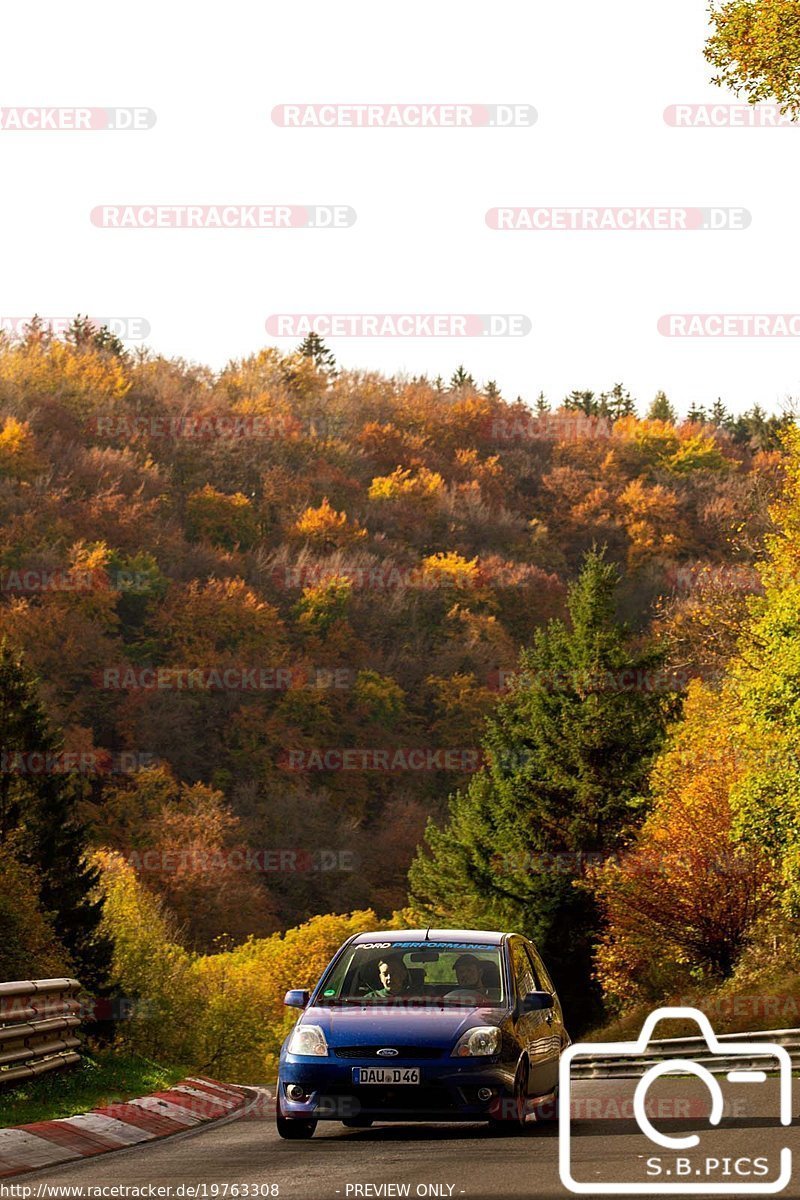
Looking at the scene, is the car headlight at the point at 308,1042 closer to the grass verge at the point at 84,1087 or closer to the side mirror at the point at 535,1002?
the side mirror at the point at 535,1002

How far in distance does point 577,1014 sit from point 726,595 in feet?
66.8

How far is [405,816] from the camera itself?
105 meters

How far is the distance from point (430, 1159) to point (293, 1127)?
182 centimetres

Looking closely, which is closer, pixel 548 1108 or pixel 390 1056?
pixel 390 1056

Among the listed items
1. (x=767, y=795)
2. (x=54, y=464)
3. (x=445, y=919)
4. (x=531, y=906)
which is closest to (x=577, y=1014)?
(x=531, y=906)

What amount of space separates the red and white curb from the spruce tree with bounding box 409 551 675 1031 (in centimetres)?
4149

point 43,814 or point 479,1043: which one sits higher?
point 479,1043

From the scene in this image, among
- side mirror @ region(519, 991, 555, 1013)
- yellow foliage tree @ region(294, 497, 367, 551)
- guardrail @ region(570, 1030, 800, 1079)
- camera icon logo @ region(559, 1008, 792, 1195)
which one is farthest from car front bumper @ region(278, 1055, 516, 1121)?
yellow foliage tree @ region(294, 497, 367, 551)

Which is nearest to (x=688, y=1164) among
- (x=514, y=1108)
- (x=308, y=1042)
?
(x=514, y=1108)

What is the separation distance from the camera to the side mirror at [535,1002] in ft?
42.5

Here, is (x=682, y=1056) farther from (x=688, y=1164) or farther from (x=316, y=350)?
(x=316, y=350)

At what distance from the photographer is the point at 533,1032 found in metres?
13.1

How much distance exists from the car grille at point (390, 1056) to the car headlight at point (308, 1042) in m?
0.14

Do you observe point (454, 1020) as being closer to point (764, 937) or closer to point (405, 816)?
point (764, 937)
